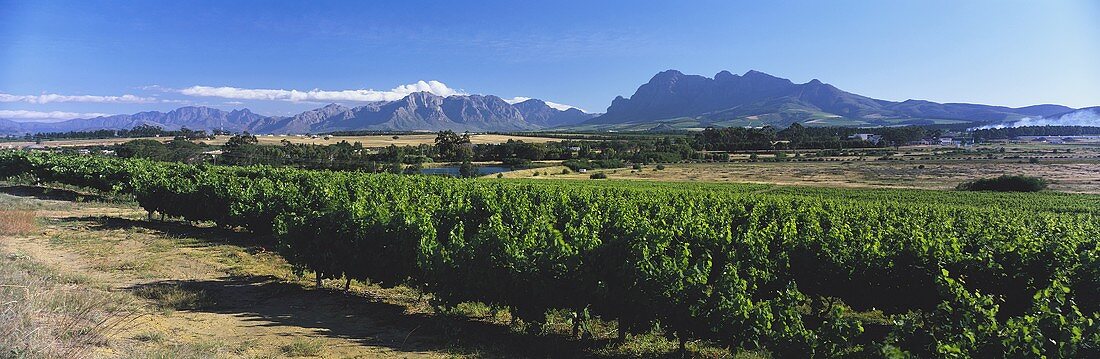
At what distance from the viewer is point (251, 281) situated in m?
15.6

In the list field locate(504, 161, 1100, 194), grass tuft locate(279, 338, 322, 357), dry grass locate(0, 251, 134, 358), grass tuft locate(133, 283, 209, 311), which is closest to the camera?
dry grass locate(0, 251, 134, 358)

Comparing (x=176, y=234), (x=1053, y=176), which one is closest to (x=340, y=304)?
(x=176, y=234)

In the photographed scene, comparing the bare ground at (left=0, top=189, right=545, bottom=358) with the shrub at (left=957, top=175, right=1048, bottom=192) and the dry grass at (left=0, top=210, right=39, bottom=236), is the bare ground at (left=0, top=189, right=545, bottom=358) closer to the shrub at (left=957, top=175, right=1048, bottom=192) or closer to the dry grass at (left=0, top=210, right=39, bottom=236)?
the dry grass at (left=0, top=210, right=39, bottom=236)

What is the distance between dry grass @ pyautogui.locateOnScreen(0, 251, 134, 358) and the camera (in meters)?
6.95

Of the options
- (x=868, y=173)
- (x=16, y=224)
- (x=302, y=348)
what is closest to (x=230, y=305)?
(x=302, y=348)

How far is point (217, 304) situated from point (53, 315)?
4.27m

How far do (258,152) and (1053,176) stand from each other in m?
137

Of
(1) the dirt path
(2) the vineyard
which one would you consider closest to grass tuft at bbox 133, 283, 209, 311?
(1) the dirt path

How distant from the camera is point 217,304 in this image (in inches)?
512

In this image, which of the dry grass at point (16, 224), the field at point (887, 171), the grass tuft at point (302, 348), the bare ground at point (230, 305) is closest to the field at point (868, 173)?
the field at point (887, 171)

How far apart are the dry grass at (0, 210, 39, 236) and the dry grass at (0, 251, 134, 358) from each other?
9.26 meters

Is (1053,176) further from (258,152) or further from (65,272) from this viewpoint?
(258,152)

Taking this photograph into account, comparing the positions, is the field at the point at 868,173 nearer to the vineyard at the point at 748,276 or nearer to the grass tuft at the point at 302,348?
the vineyard at the point at 748,276

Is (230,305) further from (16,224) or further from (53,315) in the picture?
(16,224)
